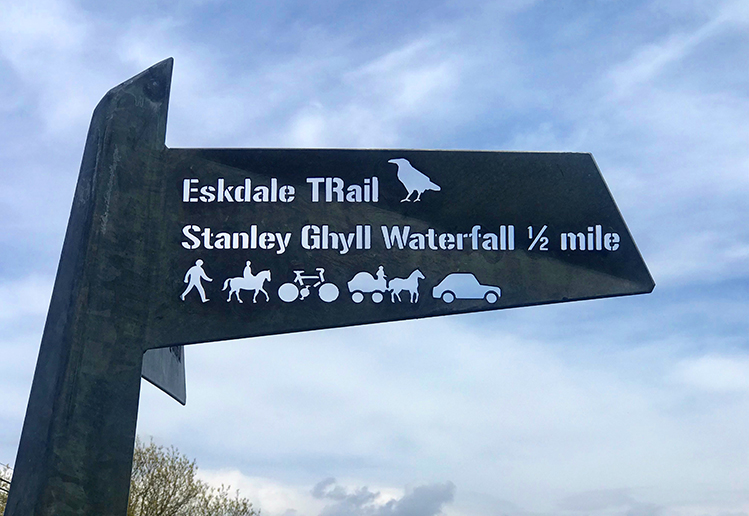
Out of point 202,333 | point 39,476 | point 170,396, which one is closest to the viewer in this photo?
point 39,476

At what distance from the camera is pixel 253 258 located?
6.59 meters

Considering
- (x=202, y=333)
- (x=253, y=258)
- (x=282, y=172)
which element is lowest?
(x=202, y=333)

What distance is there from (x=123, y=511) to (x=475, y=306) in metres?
2.82

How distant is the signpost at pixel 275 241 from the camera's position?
248 inches

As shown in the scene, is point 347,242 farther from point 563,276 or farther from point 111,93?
point 111,93

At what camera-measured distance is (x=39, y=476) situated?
19.3 feet

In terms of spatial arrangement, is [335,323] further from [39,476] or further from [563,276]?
[39,476]

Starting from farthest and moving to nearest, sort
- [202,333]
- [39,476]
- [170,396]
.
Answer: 1. [170,396]
2. [202,333]
3. [39,476]

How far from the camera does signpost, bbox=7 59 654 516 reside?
6293 mm

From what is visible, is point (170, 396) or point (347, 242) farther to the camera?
point (170, 396)

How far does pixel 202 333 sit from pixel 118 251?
0.85 metres

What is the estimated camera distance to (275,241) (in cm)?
662

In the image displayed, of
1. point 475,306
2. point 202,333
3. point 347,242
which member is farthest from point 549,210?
point 202,333

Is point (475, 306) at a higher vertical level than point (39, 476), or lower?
higher
